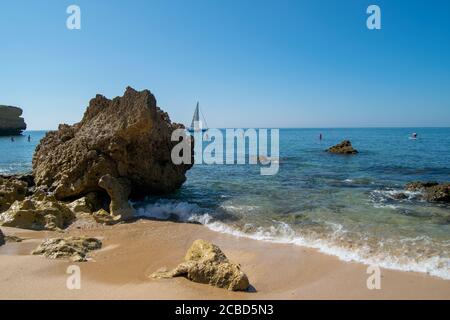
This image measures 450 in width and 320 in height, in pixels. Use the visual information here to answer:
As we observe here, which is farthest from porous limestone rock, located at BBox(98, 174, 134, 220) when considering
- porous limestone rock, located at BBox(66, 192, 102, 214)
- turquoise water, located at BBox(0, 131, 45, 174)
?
turquoise water, located at BBox(0, 131, 45, 174)

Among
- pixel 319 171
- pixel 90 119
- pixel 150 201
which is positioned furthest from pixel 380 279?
pixel 319 171

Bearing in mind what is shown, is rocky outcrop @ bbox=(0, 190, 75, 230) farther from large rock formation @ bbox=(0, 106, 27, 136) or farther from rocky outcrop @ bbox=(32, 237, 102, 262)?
large rock formation @ bbox=(0, 106, 27, 136)

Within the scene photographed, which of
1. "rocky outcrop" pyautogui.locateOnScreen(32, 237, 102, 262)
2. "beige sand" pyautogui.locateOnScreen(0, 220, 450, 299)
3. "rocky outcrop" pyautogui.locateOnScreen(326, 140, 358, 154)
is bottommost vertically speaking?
"beige sand" pyautogui.locateOnScreen(0, 220, 450, 299)

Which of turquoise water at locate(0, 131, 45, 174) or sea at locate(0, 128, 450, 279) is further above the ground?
turquoise water at locate(0, 131, 45, 174)

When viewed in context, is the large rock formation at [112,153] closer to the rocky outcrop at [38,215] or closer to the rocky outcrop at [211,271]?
the rocky outcrop at [38,215]

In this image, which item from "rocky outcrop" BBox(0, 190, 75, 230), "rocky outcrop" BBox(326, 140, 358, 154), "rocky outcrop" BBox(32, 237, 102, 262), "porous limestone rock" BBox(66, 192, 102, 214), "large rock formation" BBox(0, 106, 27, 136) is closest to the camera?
"rocky outcrop" BBox(32, 237, 102, 262)

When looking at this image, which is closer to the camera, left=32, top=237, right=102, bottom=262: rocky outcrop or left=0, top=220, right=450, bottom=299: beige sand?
left=0, top=220, right=450, bottom=299: beige sand

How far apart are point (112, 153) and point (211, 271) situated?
8.38 metres

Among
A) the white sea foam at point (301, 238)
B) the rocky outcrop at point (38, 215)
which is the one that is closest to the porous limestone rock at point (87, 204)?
the rocky outcrop at point (38, 215)

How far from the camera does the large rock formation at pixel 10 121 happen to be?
82438 millimetres

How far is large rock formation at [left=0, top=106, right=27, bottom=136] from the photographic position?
270ft

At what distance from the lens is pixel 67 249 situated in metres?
8.12

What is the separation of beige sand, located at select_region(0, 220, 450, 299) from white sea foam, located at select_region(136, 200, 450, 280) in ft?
1.19
